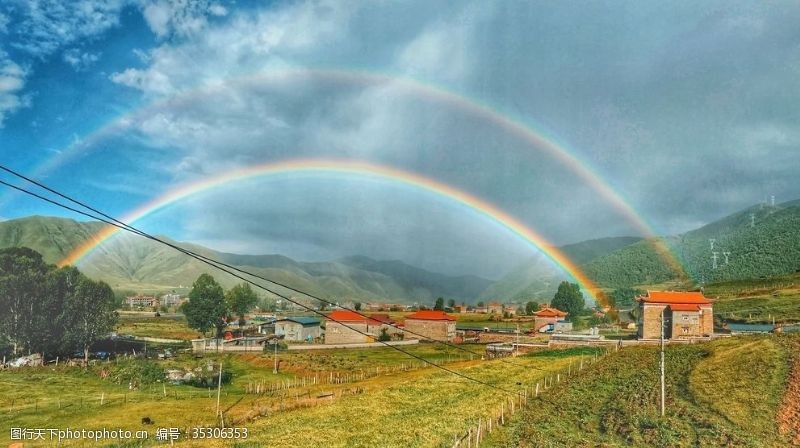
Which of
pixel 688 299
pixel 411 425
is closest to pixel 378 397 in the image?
pixel 411 425

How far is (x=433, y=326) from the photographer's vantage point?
99.9 metres

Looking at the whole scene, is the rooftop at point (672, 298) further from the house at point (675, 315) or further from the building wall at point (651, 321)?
the building wall at point (651, 321)

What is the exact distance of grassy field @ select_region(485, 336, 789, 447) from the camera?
27250 mm

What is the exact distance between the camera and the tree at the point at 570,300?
5758 inches

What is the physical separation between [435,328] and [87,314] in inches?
2254

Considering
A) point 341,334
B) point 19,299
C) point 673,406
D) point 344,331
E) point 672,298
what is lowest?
point 341,334

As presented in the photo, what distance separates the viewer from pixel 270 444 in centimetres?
2800

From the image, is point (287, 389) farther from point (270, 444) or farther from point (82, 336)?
point (82, 336)

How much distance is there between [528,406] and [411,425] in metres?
9.14

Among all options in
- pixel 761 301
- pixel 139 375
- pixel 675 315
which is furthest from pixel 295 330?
pixel 761 301

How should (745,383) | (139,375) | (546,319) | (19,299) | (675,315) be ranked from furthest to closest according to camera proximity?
(546,319)
(675,315)
(19,299)
(139,375)
(745,383)

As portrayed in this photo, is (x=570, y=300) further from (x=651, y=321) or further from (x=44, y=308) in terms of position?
(x=44, y=308)

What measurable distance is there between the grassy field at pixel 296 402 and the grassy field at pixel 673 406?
481cm

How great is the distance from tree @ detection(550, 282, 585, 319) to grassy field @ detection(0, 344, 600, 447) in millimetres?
85777
